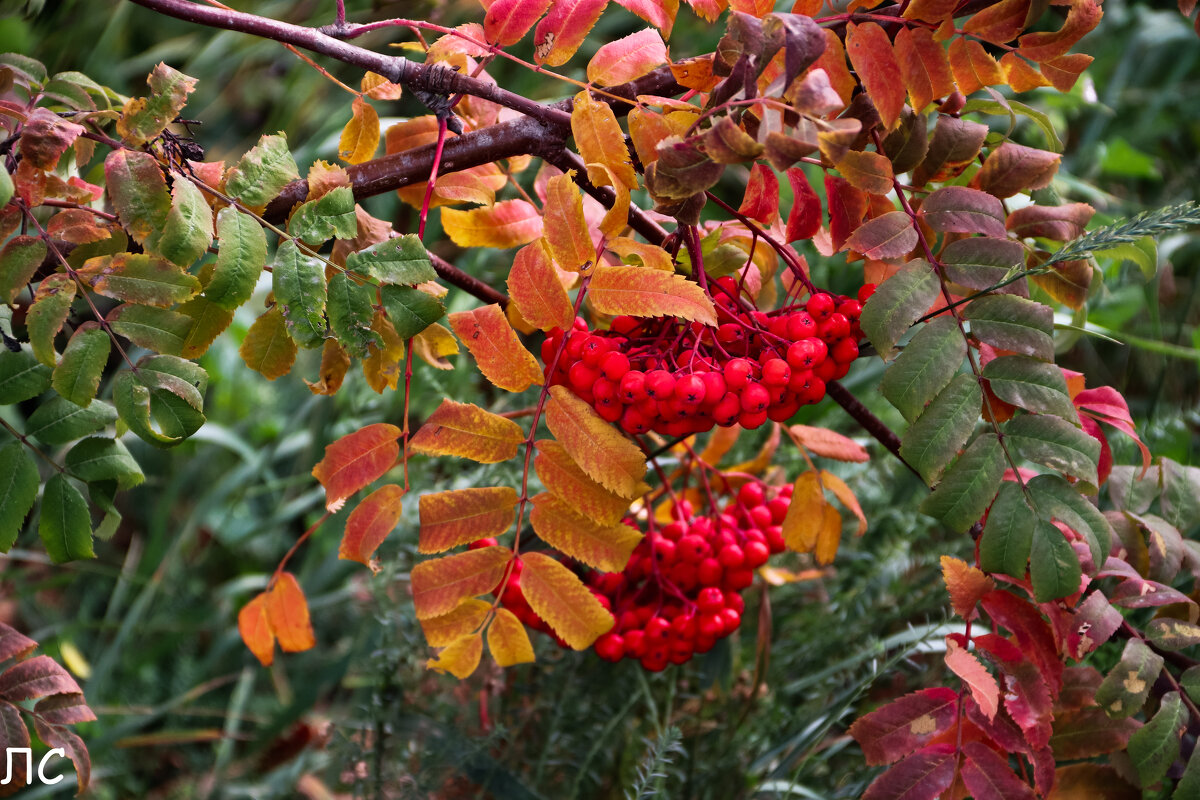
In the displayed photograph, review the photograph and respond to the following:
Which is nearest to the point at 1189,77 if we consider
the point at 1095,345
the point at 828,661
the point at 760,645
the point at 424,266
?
the point at 1095,345

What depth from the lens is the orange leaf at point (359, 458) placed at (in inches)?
23.1

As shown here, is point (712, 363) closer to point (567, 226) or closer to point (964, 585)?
point (567, 226)

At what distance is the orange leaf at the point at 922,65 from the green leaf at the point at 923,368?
140 mm

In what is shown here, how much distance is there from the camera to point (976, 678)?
20.4 inches

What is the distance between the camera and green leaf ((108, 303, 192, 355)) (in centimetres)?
52

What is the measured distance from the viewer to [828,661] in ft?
3.38

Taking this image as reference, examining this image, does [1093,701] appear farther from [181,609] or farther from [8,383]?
[181,609]

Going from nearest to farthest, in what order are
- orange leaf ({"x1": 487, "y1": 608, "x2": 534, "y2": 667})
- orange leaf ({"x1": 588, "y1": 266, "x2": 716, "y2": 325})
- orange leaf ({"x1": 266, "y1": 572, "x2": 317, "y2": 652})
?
orange leaf ({"x1": 588, "y1": 266, "x2": 716, "y2": 325})
orange leaf ({"x1": 487, "y1": 608, "x2": 534, "y2": 667})
orange leaf ({"x1": 266, "y1": 572, "x2": 317, "y2": 652})

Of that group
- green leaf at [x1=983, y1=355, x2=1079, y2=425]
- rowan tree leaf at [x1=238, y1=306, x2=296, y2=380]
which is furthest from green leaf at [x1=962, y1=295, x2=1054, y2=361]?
rowan tree leaf at [x1=238, y1=306, x2=296, y2=380]

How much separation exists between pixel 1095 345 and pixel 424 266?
4.50ft

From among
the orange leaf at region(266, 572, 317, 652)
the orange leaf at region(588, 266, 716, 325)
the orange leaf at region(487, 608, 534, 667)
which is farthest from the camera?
the orange leaf at region(266, 572, 317, 652)

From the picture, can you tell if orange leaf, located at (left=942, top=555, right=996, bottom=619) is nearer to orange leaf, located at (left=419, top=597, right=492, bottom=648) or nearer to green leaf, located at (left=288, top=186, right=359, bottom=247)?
orange leaf, located at (left=419, top=597, right=492, bottom=648)

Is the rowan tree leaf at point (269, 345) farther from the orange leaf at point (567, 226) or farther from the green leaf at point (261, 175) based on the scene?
the orange leaf at point (567, 226)

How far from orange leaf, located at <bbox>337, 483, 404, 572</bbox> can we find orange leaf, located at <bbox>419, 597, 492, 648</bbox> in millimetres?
58
